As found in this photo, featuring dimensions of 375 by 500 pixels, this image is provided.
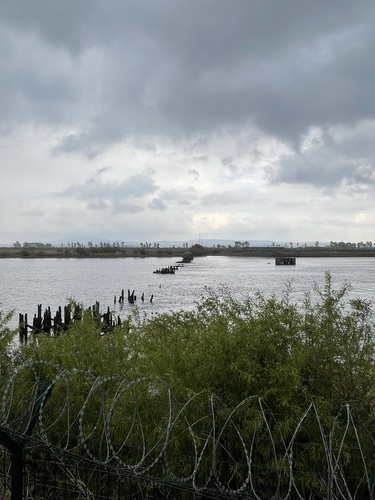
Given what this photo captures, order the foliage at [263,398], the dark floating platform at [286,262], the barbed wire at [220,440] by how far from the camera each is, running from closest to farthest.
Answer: the barbed wire at [220,440] → the foliage at [263,398] → the dark floating platform at [286,262]

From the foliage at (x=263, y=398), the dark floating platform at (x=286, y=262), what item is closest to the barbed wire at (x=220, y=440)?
the foliage at (x=263, y=398)

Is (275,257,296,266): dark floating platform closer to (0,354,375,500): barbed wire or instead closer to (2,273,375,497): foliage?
(2,273,375,497): foliage

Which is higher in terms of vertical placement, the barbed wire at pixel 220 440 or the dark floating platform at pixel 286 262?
the barbed wire at pixel 220 440

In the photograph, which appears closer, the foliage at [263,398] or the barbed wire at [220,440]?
the barbed wire at [220,440]

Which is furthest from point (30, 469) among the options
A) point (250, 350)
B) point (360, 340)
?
point (360, 340)

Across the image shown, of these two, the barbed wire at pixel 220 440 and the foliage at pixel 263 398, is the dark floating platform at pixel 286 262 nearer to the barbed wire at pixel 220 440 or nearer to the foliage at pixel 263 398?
the foliage at pixel 263 398

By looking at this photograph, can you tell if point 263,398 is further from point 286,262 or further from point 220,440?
point 286,262

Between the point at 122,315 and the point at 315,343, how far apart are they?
39438 mm

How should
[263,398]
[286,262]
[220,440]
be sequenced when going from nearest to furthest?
[263,398] → [220,440] → [286,262]

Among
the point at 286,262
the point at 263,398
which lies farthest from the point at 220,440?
the point at 286,262

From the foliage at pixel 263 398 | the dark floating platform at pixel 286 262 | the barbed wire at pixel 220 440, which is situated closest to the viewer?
the barbed wire at pixel 220 440

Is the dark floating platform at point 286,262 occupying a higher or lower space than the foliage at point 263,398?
lower

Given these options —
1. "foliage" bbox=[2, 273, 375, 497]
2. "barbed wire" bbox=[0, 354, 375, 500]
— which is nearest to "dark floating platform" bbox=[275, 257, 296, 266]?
"foliage" bbox=[2, 273, 375, 497]

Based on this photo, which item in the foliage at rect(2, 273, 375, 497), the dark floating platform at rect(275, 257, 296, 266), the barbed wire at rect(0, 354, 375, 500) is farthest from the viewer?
the dark floating platform at rect(275, 257, 296, 266)
